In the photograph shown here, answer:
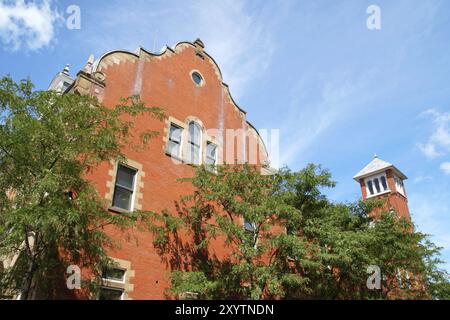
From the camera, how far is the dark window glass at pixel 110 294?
37.8ft

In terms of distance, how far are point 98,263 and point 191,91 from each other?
443 inches

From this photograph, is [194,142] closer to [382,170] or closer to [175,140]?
[175,140]

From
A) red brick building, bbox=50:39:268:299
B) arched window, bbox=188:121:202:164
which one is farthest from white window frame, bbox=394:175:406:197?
arched window, bbox=188:121:202:164

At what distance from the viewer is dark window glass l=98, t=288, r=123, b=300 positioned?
11.5 metres

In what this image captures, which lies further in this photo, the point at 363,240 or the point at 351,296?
the point at 351,296

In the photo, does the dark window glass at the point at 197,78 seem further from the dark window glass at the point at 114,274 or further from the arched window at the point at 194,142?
the dark window glass at the point at 114,274

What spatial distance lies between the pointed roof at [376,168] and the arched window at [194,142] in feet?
96.4

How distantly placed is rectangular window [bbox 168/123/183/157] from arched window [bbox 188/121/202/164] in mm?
600

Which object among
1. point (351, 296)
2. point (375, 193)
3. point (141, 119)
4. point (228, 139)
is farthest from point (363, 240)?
point (375, 193)

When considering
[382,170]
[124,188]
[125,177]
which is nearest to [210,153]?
[125,177]

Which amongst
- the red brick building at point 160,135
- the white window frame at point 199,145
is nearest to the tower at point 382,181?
the red brick building at point 160,135
